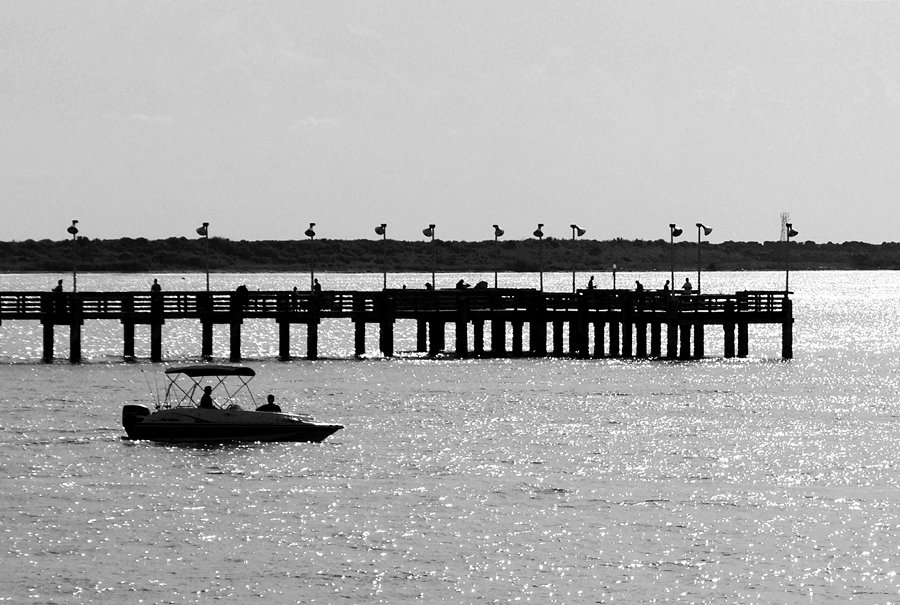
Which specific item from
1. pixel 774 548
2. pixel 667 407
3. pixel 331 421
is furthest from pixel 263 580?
pixel 667 407

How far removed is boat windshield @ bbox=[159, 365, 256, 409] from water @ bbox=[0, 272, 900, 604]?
1465 mm

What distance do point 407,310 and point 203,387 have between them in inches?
511

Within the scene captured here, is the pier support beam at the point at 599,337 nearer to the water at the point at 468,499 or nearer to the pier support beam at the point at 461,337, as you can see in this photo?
the pier support beam at the point at 461,337

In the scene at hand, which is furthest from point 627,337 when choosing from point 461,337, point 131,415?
point 131,415

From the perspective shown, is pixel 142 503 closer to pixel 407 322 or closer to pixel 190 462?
pixel 190 462

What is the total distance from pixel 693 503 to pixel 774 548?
5.49m

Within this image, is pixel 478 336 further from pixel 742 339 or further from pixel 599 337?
pixel 742 339

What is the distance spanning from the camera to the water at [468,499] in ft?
108

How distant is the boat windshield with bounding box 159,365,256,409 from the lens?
171 feet

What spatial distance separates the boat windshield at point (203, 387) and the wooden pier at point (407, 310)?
3629mm

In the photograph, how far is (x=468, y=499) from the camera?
41875 mm

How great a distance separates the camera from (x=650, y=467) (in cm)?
4738

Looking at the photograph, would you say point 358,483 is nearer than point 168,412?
Yes

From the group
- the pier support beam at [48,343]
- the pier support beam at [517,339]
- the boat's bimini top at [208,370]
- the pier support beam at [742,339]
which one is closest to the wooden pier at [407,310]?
the pier support beam at [48,343]
